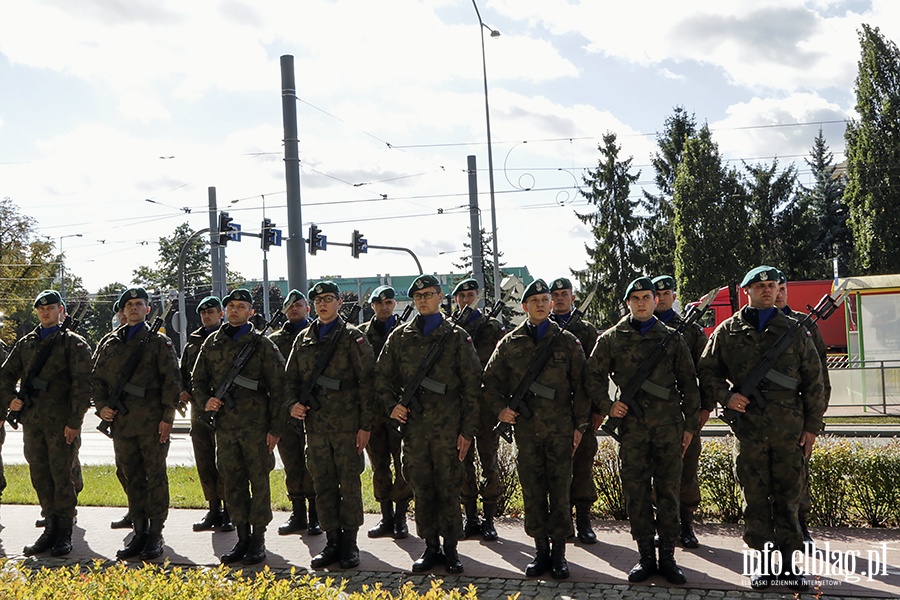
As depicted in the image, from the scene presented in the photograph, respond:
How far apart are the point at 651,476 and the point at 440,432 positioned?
5.19ft

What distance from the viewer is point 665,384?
224 inches

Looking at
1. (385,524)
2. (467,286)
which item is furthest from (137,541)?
(467,286)

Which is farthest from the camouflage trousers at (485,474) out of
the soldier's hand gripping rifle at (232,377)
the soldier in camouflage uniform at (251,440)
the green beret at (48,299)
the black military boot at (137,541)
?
the green beret at (48,299)

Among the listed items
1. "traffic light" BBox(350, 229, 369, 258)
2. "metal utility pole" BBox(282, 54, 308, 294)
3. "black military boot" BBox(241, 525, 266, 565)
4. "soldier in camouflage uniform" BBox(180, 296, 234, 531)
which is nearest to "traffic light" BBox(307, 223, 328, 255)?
"traffic light" BBox(350, 229, 369, 258)

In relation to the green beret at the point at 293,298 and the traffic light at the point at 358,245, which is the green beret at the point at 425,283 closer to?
the green beret at the point at 293,298

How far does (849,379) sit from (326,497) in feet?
43.4

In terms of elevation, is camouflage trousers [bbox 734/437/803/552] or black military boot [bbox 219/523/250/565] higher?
camouflage trousers [bbox 734/437/803/552]

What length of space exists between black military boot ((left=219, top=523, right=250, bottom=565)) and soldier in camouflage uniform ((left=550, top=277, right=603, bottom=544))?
269 centimetres

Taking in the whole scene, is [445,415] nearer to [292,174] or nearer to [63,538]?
[63,538]

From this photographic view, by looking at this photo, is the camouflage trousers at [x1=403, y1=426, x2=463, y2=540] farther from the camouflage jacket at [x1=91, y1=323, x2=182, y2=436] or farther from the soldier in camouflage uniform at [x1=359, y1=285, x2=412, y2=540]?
the camouflage jacket at [x1=91, y1=323, x2=182, y2=436]

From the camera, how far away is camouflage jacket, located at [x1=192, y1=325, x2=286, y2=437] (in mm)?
6637

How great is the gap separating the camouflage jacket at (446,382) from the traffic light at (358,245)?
19.5 metres

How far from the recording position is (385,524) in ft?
24.2

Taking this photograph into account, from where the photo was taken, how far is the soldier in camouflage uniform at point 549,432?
5867 millimetres
